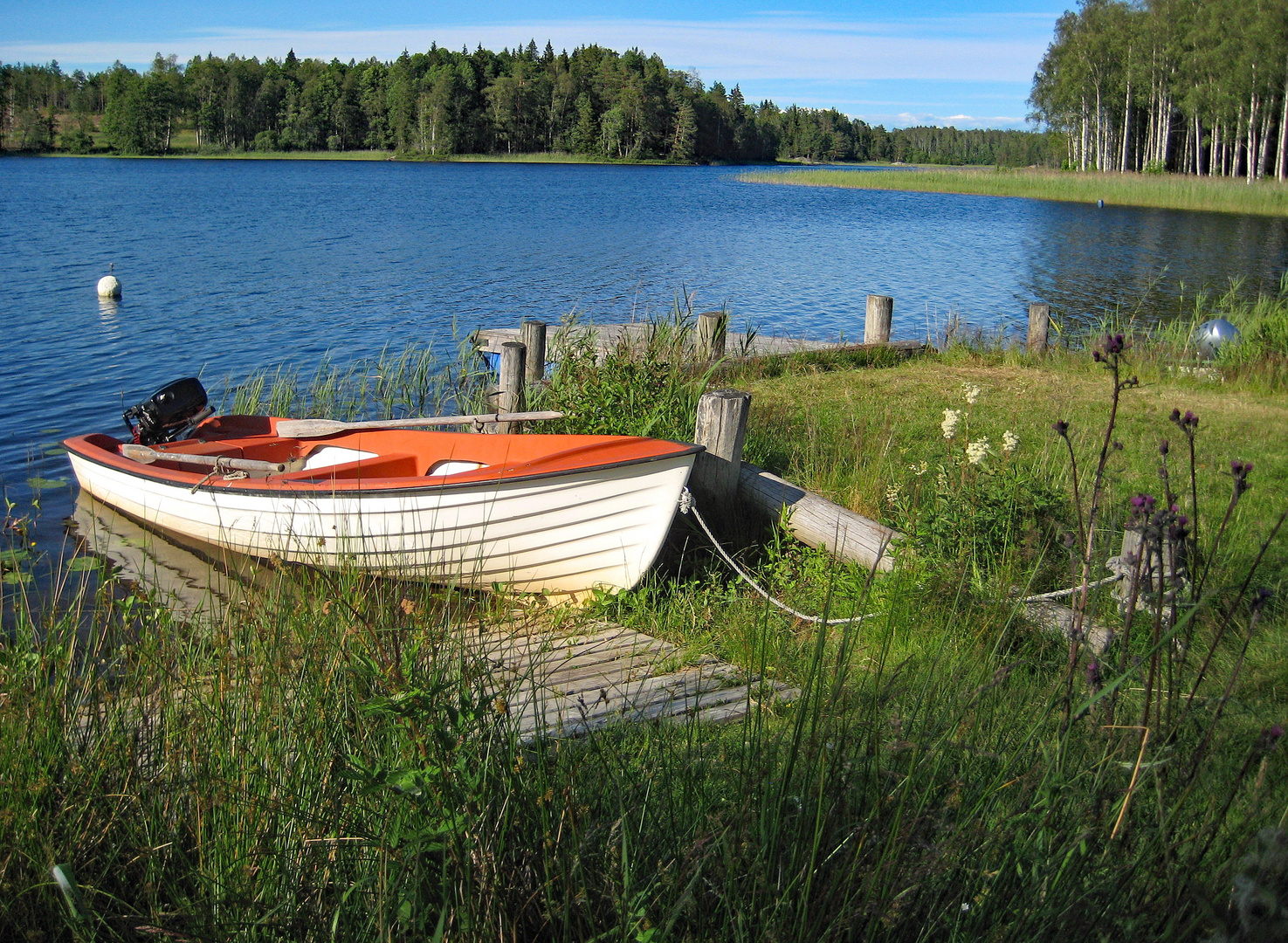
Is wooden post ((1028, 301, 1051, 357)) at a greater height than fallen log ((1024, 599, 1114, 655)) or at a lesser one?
greater

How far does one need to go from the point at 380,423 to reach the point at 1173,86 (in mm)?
60134

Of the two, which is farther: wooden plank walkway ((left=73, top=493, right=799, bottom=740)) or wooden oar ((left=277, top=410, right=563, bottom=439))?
wooden oar ((left=277, top=410, right=563, bottom=439))

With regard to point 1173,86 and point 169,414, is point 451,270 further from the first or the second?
point 1173,86

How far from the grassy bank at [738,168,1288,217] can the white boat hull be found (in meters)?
42.5

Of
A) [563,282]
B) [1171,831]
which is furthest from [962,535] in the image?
[563,282]

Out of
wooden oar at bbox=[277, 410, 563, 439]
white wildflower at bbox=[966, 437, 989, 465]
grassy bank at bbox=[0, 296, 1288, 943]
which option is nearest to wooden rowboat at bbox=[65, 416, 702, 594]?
wooden oar at bbox=[277, 410, 563, 439]

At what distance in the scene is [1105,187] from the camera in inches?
1700

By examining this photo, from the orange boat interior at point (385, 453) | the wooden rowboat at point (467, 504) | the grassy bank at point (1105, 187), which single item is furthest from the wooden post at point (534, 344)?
the grassy bank at point (1105, 187)

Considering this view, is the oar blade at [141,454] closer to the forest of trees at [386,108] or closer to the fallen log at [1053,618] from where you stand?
the fallen log at [1053,618]

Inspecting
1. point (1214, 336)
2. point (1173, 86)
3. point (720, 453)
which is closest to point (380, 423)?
point (720, 453)

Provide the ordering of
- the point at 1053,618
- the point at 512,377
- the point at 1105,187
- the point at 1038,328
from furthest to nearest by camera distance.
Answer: the point at 1105,187 → the point at 1038,328 → the point at 512,377 → the point at 1053,618

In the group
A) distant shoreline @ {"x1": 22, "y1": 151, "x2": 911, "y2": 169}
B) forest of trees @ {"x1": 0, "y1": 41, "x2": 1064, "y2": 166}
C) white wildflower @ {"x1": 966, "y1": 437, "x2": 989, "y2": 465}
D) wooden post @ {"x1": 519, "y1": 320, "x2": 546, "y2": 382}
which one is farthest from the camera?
forest of trees @ {"x1": 0, "y1": 41, "x2": 1064, "y2": 166}

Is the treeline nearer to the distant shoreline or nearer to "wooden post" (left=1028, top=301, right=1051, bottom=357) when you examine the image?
"wooden post" (left=1028, top=301, right=1051, bottom=357)

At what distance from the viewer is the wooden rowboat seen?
5086 mm
